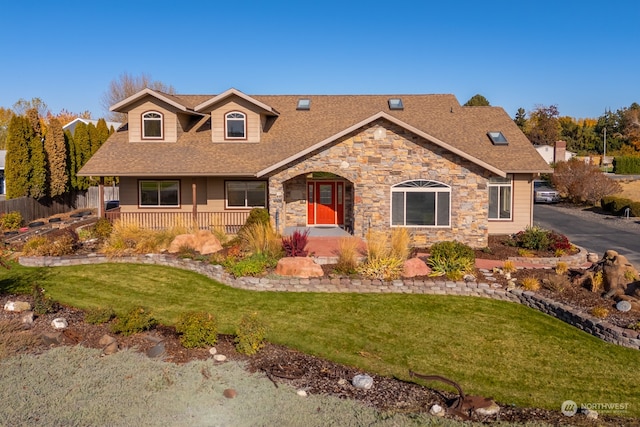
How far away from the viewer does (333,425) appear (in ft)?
22.7

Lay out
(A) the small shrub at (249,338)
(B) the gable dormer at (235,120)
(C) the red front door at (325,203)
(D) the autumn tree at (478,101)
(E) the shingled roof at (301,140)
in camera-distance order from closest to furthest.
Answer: (A) the small shrub at (249,338), (E) the shingled roof at (301,140), (C) the red front door at (325,203), (B) the gable dormer at (235,120), (D) the autumn tree at (478,101)

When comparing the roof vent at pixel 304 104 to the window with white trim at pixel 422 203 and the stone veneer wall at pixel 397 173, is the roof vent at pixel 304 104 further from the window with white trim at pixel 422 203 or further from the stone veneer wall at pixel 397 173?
the window with white trim at pixel 422 203

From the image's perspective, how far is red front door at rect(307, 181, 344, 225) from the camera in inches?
878

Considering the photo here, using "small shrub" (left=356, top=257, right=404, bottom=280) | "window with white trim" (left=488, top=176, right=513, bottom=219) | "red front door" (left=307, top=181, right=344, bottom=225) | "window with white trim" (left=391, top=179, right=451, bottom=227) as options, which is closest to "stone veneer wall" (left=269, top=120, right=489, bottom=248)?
"window with white trim" (left=391, top=179, right=451, bottom=227)

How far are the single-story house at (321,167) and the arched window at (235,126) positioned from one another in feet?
0.15

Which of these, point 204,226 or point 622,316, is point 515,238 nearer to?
point 622,316

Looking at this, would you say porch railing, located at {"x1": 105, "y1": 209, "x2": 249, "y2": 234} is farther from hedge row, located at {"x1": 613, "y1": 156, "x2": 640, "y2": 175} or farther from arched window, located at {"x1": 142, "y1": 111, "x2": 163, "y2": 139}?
hedge row, located at {"x1": 613, "y1": 156, "x2": 640, "y2": 175}

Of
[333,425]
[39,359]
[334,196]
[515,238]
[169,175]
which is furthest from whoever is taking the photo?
[334,196]

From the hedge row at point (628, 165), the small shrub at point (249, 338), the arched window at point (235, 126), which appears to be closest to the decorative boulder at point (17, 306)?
the small shrub at point (249, 338)

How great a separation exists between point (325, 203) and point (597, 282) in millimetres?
11832

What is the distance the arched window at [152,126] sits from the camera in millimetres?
22969

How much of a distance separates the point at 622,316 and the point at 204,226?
1574 cm

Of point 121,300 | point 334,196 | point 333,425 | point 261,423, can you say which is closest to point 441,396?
point 333,425

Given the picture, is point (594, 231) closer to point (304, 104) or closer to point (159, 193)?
point (304, 104)
